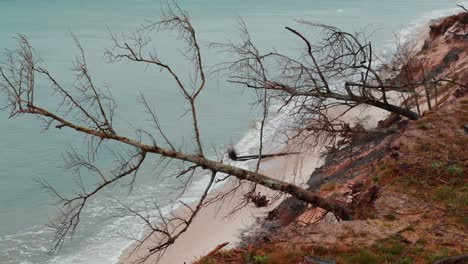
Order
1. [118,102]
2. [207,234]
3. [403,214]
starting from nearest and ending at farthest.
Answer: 1. [403,214]
2. [207,234]
3. [118,102]

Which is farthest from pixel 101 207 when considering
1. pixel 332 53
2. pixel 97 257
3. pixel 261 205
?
pixel 332 53

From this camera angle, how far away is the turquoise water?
15477 millimetres

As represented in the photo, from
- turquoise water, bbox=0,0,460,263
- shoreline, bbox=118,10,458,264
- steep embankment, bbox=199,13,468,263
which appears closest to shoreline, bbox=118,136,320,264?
shoreline, bbox=118,10,458,264

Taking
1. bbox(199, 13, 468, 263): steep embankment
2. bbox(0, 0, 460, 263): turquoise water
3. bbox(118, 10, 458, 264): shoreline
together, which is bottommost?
bbox(199, 13, 468, 263): steep embankment

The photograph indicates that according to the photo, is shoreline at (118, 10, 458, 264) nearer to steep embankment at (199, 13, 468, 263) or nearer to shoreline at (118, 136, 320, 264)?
shoreline at (118, 136, 320, 264)

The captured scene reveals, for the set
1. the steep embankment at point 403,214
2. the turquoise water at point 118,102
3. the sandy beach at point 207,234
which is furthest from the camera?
the turquoise water at point 118,102

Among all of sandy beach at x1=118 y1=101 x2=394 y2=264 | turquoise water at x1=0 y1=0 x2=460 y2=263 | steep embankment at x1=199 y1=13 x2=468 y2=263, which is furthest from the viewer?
turquoise water at x1=0 y1=0 x2=460 y2=263

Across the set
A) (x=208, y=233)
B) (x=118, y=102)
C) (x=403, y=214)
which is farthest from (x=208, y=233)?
(x=118, y=102)

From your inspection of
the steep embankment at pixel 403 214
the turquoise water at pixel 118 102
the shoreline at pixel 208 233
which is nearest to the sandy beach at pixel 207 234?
the shoreline at pixel 208 233

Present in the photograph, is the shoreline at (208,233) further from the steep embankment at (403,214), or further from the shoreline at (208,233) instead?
A: the steep embankment at (403,214)

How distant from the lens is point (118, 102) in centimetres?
2752

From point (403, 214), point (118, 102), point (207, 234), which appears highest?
point (118, 102)

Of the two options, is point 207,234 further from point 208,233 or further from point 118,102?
point 118,102

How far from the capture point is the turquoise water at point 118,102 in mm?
15477
